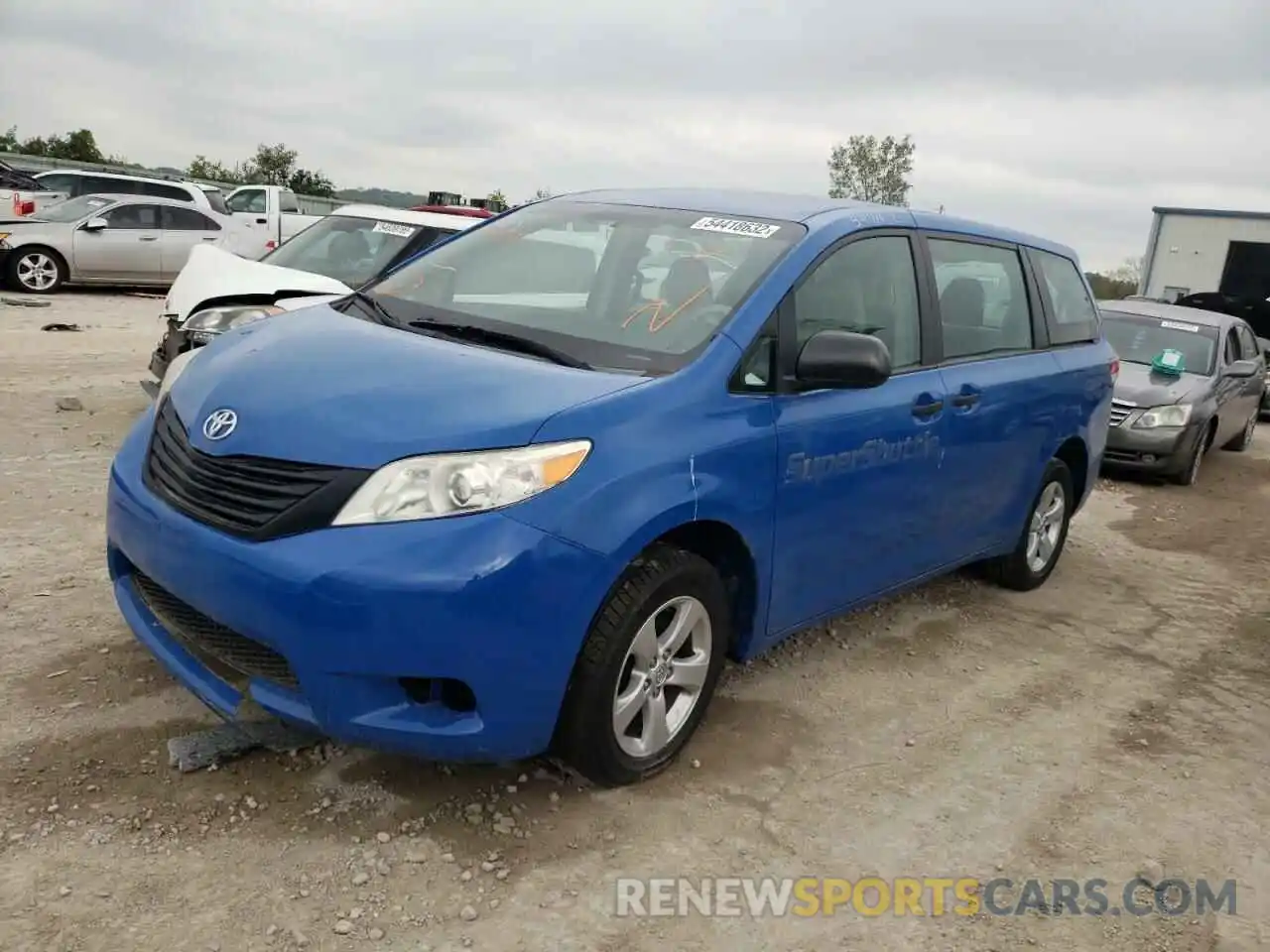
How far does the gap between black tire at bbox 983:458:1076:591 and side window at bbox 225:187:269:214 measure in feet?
58.1

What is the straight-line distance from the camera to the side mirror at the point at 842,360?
3.33 meters

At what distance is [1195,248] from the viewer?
22.8 m

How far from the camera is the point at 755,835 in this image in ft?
10.1

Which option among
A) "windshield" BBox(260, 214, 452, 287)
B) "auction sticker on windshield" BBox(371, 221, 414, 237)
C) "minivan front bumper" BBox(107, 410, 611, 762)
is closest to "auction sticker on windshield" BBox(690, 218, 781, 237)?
"minivan front bumper" BBox(107, 410, 611, 762)

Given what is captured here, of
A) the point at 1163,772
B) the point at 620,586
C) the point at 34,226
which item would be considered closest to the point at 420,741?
the point at 620,586

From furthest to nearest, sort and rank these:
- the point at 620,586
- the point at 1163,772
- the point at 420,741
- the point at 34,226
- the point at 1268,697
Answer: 1. the point at 34,226
2. the point at 1268,697
3. the point at 1163,772
4. the point at 620,586
5. the point at 420,741

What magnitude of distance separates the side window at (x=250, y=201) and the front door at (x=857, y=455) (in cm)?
1833

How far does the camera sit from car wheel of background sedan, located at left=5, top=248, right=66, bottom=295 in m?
14.2

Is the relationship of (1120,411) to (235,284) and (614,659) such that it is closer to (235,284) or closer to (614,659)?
(235,284)

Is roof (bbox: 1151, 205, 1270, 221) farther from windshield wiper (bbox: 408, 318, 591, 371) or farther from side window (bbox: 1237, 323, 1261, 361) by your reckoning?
windshield wiper (bbox: 408, 318, 591, 371)

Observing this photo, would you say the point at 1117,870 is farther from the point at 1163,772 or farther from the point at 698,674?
the point at 698,674

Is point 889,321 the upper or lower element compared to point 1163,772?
upper

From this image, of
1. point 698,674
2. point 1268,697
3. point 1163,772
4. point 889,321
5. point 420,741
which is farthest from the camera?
point 1268,697

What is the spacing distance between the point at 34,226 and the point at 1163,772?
49.2 feet
